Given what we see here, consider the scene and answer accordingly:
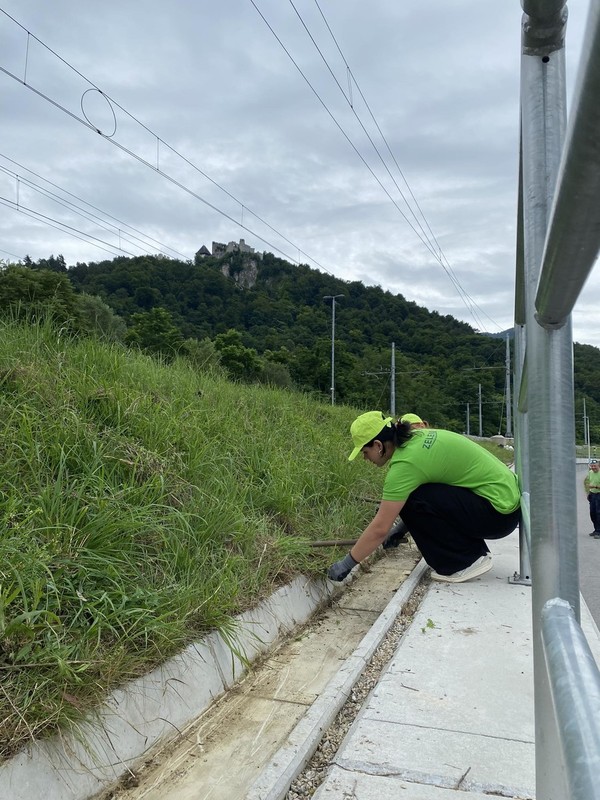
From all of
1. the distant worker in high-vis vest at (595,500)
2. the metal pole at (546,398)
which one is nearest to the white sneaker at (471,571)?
the metal pole at (546,398)

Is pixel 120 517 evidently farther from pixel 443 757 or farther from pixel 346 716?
pixel 443 757

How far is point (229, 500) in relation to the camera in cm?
408

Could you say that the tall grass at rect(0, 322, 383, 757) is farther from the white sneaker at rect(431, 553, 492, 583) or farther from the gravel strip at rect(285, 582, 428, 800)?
the white sneaker at rect(431, 553, 492, 583)

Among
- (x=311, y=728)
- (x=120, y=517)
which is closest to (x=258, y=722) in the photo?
(x=311, y=728)

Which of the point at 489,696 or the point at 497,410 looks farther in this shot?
the point at 497,410

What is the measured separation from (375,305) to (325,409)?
127 ft

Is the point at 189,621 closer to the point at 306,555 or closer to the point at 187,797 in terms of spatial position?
the point at 187,797

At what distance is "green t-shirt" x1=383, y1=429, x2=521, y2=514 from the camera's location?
3.99m

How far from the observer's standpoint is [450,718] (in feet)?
8.25

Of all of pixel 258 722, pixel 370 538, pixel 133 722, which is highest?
pixel 370 538

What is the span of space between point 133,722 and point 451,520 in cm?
246

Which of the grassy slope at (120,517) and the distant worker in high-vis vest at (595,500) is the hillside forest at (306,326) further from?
the grassy slope at (120,517)

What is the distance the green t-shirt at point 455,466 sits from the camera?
399 cm

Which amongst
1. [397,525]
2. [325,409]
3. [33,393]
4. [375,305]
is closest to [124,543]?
[33,393]
